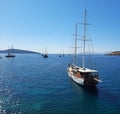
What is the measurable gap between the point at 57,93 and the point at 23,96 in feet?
26.3

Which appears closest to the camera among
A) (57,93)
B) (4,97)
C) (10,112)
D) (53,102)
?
(10,112)

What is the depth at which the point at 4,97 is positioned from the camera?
37719 mm

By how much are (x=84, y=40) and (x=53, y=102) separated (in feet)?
87.0

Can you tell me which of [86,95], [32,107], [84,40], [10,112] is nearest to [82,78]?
[86,95]

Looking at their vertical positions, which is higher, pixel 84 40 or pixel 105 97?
pixel 84 40

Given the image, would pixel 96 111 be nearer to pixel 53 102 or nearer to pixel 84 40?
pixel 53 102

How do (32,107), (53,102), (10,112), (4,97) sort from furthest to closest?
(4,97)
(53,102)
(32,107)
(10,112)

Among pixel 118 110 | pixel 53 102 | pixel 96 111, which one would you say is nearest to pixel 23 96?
pixel 53 102

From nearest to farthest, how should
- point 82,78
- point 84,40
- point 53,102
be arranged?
point 53,102 → point 82,78 → point 84,40

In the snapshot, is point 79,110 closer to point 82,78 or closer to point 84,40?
point 82,78

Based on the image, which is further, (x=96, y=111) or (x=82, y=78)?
(x=82, y=78)

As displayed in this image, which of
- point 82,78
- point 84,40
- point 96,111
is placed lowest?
point 96,111

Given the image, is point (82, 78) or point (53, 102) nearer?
point (53, 102)

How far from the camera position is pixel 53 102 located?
3469 centimetres
